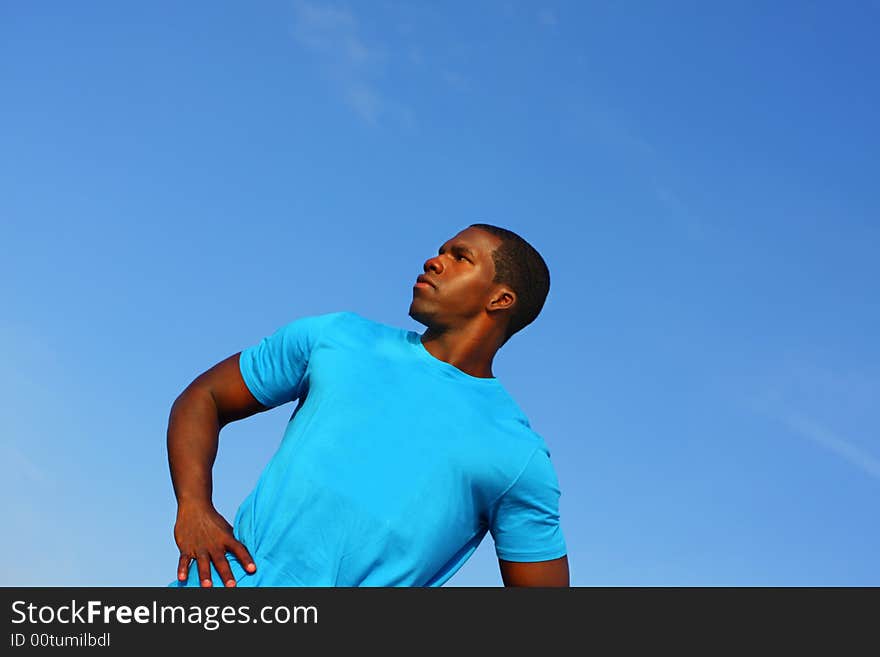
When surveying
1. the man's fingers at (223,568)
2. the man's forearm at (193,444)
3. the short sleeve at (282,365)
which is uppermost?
the short sleeve at (282,365)

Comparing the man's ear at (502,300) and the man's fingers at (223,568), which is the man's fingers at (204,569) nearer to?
the man's fingers at (223,568)

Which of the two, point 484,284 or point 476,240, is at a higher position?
point 476,240

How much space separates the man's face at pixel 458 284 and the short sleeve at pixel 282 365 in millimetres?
523

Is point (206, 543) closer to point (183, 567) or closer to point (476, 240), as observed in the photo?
point (183, 567)

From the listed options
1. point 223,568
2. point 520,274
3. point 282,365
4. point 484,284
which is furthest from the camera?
point 520,274

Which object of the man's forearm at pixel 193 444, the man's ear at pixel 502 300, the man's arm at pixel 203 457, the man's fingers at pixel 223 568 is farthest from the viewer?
the man's ear at pixel 502 300

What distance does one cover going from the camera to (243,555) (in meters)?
4.86

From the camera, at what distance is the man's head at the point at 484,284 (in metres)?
5.67

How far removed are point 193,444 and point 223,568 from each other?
2.48 ft

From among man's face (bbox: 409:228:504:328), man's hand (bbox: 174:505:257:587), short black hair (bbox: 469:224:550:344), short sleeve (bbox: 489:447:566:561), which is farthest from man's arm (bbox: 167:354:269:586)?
short black hair (bbox: 469:224:550:344)

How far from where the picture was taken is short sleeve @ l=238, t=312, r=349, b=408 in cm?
561

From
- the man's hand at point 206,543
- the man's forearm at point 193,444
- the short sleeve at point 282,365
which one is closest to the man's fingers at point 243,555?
the man's hand at point 206,543

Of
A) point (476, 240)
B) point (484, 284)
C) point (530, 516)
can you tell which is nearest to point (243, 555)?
point (530, 516)
